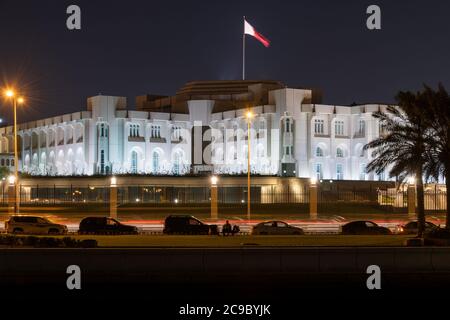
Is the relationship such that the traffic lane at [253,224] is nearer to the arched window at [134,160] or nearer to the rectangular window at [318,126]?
the rectangular window at [318,126]

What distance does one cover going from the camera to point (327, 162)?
87.6 m

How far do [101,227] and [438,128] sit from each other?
58.1 ft

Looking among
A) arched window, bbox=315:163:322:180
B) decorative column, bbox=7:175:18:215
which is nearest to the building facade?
arched window, bbox=315:163:322:180

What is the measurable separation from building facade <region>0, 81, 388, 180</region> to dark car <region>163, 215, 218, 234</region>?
37370mm

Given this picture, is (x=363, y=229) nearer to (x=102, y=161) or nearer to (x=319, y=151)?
(x=319, y=151)

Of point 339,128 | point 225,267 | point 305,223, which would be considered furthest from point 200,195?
point 225,267

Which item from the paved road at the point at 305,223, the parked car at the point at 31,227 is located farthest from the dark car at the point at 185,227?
the parked car at the point at 31,227

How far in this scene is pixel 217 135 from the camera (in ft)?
317

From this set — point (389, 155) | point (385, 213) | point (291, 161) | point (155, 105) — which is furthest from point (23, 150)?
point (389, 155)

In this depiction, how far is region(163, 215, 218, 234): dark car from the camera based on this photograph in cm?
4272

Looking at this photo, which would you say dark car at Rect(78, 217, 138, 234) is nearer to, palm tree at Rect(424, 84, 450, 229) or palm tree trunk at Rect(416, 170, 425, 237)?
palm tree trunk at Rect(416, 170, 425, 237)

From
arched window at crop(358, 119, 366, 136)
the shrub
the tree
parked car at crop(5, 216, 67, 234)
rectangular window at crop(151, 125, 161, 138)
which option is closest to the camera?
the shrub
